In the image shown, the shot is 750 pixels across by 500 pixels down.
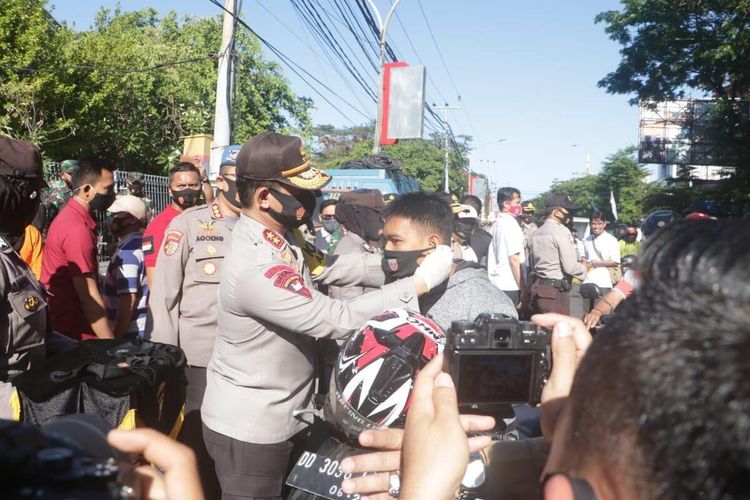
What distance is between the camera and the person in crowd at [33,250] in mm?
3923

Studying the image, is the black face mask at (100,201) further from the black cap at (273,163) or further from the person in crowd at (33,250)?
the black cap at (273,163)

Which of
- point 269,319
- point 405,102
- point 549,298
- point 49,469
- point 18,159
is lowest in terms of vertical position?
point 549,298

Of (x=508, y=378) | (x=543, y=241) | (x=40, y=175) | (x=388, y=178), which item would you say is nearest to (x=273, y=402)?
(x=508, y=378)

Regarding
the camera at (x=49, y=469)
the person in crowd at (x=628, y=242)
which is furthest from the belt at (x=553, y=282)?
the camera at (x=49, y=469)

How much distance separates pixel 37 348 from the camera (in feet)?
8.14

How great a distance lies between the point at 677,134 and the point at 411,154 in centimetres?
1575

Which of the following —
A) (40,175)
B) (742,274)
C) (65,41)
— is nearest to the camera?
(742,274)

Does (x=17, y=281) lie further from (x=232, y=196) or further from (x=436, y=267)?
(x=232, y=196)

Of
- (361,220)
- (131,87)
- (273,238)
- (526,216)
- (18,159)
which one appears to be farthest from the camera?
(131,87)

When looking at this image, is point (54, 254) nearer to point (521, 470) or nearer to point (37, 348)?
point (37, 348)

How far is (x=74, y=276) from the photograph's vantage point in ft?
12.2

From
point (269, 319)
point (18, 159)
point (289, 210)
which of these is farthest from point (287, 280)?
point (18, 159)

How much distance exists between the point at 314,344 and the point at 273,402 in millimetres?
294

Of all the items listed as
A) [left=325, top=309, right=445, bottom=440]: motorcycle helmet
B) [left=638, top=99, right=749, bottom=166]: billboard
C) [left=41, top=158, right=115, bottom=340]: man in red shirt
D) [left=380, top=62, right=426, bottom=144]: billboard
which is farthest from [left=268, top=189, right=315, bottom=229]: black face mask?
[left=638, top=99, right=749, bottom=166]: billboard
